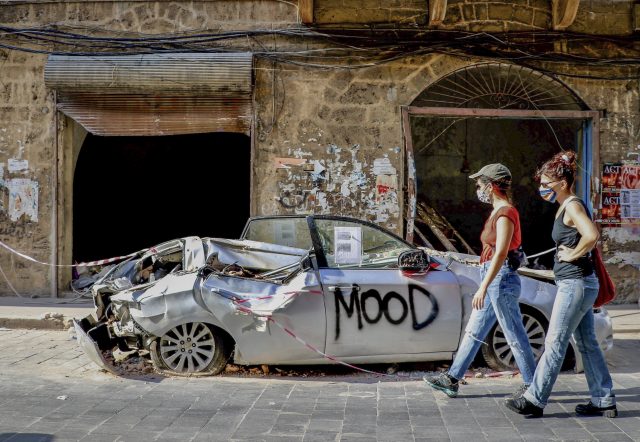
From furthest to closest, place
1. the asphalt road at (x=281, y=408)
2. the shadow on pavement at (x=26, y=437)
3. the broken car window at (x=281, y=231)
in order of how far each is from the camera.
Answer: the broken car window at (x=281, y=231) → the asphalt road at (x=281, y=408) → the shadow on pavement at (x=26, y=437)

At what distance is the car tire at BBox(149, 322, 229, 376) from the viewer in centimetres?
635

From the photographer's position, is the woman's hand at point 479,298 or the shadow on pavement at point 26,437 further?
the woman's hand at point 479,298

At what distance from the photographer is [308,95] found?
11.3 m

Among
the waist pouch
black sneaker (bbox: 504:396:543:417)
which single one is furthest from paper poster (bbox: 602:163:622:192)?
black sneaker (bbox: 504:396:543:417)

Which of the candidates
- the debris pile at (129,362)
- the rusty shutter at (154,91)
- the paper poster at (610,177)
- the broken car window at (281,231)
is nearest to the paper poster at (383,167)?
the rusty shutter at (154,91)

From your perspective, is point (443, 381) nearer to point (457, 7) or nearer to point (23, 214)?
point (457, 7)

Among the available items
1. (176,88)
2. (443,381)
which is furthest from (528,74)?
(443,381)

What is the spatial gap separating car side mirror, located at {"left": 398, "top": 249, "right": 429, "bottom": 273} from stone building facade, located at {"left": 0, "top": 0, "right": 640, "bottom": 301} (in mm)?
4814

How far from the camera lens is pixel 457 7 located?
1125 cm

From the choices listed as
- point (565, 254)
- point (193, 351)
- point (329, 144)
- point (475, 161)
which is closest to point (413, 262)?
point (565, 254)

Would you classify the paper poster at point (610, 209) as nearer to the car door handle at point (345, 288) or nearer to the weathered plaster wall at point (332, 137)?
the weathered plaster wall at point (332, 137)

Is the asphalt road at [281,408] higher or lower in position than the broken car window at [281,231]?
lower

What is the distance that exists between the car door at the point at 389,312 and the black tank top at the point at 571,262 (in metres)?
1.59

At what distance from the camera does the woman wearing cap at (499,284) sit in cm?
519
